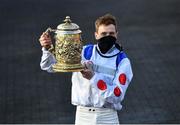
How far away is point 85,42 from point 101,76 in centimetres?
836

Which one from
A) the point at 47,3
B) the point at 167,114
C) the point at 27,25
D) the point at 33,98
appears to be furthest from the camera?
the point at 47,3

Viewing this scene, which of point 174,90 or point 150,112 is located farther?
point 174,90

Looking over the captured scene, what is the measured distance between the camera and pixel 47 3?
18.6 metres

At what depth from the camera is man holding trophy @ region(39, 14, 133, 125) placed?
17.6 ft

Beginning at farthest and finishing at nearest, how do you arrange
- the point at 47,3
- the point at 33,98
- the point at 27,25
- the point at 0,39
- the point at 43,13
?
the point at 47,3
the point at 43,13
the point at 27,25
the point at 0,39
the point at 33,98

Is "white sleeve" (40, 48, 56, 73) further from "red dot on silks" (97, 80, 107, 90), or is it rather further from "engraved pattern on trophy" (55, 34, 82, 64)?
"red dot on silks" (97, 80, 107, 90)

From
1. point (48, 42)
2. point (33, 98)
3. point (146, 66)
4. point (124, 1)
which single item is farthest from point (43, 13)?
point (48, 42)

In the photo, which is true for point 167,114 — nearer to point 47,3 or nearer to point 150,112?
point 150,112

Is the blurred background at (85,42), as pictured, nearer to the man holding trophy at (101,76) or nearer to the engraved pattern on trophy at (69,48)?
the man holding trophy at (101,76)

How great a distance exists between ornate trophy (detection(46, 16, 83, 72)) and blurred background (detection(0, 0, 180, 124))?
4232mm

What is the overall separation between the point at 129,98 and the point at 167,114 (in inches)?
37.2

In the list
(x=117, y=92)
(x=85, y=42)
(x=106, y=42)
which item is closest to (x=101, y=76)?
(x=117, y=92)

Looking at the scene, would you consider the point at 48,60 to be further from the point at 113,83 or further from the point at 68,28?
the point at 113,83

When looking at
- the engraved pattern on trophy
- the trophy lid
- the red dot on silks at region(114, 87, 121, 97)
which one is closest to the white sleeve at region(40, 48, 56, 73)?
the engraved pattern on trophy
